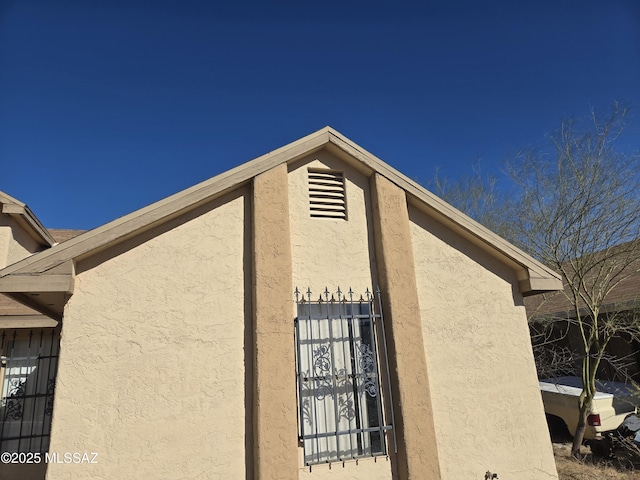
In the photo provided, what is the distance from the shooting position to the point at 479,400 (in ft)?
16.8

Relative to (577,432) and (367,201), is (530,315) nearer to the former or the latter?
(577,432)

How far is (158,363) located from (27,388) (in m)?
4.05

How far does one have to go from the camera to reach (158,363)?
414 centimetres

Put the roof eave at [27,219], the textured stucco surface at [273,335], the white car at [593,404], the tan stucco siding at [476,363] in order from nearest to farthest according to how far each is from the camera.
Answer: the textured stucco surface at [273,335] → the tan stucco siding at [476,363] → the roof eave at [27,219] → the white car at [593,404]

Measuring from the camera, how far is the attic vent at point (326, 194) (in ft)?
17.5

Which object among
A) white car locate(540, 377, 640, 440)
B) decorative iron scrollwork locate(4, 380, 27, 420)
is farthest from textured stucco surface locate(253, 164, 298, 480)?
white car locate(540, 377, 640, 440)

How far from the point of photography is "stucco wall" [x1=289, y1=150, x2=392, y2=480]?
498cm

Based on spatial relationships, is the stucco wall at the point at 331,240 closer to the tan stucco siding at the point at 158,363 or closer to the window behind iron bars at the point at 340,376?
the window behind iron bars at the point at 340,376

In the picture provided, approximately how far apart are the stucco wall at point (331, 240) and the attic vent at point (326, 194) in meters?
0.07

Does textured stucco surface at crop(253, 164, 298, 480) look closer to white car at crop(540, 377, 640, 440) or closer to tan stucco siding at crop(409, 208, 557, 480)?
tan stucco siding at crop(409, 208, 557, 480)

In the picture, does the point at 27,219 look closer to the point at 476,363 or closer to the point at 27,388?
the point at 27,388

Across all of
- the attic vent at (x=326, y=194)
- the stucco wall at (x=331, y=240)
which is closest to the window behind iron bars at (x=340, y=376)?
the stucco wall at (x=331, y=240)

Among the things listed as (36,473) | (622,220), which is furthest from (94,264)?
(622,220)

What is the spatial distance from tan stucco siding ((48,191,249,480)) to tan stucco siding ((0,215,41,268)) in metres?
5.72
